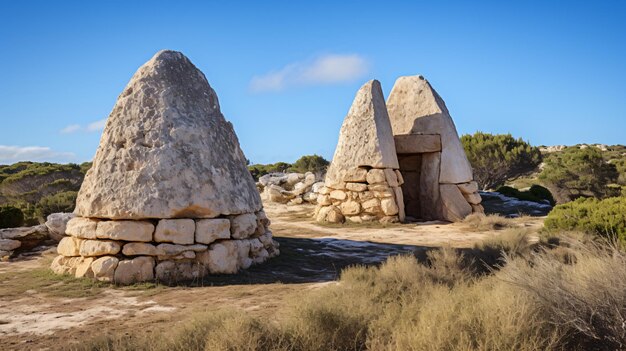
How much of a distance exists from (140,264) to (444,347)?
4291mm

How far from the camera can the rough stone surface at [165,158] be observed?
20.5ft

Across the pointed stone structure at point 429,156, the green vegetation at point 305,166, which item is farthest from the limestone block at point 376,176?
the green vegetation at point 305,166

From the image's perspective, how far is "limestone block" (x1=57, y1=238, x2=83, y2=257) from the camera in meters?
6.41

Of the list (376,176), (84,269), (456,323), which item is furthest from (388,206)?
(456,323)

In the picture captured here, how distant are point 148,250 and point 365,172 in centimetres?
741

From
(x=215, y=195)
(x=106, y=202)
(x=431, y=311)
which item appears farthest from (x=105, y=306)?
(x=431, y=311)

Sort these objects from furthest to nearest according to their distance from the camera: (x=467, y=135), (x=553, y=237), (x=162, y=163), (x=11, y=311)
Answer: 1. (x=467, y=135)
2. (x=553, y=237)
3. (x=162, y=163)
4. (x=11, y=311)

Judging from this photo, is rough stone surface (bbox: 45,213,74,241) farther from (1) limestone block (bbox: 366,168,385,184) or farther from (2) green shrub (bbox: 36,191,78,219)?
(1) limestone block (bbox: 366,168,385,184)

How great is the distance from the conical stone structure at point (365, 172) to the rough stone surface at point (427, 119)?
1.26 meters

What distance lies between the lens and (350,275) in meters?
5.21

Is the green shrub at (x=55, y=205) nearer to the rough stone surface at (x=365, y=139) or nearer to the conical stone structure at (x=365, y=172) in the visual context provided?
the conical stone structure at (x=365, y=172)

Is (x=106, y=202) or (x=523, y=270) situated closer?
(x=523, y=270)

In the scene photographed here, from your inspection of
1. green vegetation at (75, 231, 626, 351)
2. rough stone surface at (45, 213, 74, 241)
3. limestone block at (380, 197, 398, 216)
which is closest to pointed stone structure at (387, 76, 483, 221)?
limestone block at (380, 197, 398, 216)

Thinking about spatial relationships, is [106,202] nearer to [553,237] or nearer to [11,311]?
[11,311]
